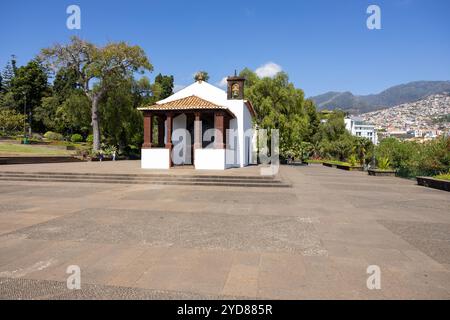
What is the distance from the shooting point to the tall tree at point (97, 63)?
104 ft

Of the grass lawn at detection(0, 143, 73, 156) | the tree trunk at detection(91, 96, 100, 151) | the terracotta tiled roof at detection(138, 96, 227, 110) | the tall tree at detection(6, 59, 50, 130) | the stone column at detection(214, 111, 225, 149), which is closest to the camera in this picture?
the stone column at detection(214, 111, 225, 149)

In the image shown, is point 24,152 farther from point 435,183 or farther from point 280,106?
point 435,183

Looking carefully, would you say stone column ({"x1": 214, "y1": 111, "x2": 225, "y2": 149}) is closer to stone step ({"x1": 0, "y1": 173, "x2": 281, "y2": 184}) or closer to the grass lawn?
stone step ({"x1": 0, "y1": 173, "x2": 281, "y2": 184})

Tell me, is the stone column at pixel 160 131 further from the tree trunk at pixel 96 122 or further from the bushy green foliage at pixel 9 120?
the bushy green foliage at pixel 9 120

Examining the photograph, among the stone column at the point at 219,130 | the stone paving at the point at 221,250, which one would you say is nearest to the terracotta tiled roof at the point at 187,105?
the stone column at the point at 219,130

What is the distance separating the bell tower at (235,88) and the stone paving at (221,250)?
55.3 feet

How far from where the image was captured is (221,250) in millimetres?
4551

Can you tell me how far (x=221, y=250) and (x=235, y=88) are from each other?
2087cm

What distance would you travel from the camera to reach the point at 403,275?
3.68 m

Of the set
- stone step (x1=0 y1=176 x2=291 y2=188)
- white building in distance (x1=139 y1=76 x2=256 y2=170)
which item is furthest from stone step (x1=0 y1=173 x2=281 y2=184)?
white building in distance (x1=139 y1=76 x2=256 y2=170)

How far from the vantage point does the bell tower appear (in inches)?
946

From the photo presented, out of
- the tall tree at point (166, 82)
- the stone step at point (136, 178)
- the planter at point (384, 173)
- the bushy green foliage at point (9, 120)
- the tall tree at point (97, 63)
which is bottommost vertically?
the planter at point (384, 173)

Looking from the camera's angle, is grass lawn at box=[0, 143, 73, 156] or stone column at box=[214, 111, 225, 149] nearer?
stone column at box=[214, 111, 225, 149]

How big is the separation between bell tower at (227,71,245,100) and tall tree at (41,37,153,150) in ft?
46.6
